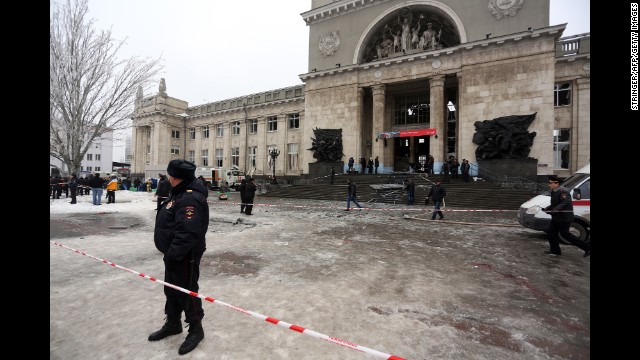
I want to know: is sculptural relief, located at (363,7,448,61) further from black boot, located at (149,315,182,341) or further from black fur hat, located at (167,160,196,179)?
black boot, located at (149,315,182,341)

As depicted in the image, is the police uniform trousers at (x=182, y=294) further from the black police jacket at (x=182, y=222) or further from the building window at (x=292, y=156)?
the building window at (x=292, y=156)

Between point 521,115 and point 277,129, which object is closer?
point 521,115

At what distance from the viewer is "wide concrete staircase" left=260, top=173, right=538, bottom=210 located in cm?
1424

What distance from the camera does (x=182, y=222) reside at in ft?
8.48

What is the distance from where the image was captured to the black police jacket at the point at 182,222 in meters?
2.55

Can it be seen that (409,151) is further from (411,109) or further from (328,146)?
(328,146)

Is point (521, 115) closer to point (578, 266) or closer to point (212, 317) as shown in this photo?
point (578, 266)

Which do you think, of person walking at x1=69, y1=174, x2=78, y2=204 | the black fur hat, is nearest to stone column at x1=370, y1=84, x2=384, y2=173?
person walking at x1=69, y1=174, x2=78, y2=204

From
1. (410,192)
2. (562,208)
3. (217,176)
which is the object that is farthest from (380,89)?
(562,208)

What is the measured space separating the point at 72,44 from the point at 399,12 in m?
23.9

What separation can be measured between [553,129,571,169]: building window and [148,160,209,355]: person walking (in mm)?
28556
